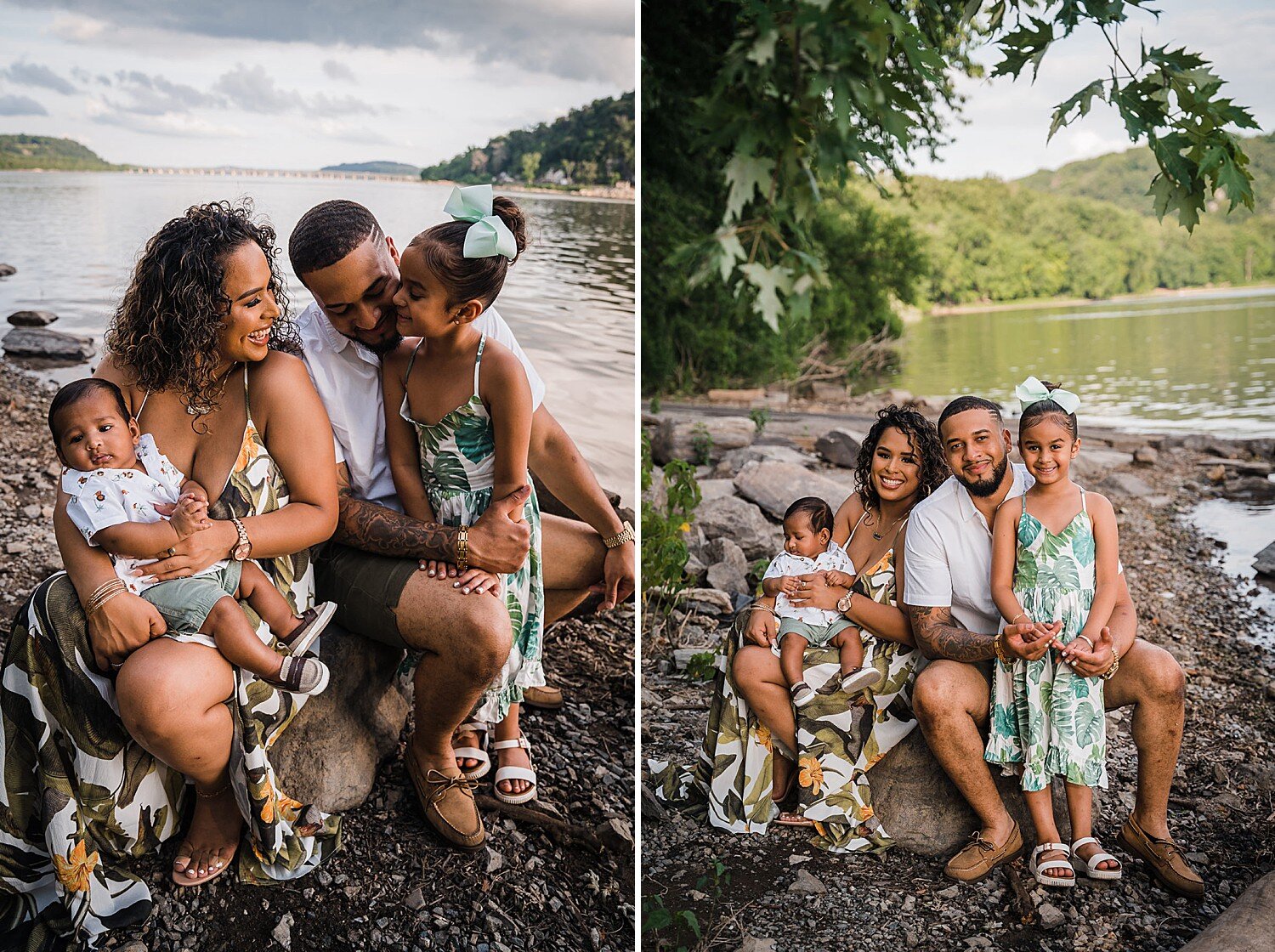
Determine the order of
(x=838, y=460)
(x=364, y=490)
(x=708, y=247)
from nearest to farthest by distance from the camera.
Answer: (x=708, y=247) < (x=364, y=490) < (x=838, y=460)

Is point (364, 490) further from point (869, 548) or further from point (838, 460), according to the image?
point (838, 460)

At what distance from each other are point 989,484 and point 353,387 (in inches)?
65.5

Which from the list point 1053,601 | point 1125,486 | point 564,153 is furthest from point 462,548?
point 1125,486

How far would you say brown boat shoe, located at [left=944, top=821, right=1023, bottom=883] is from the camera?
9.01ft

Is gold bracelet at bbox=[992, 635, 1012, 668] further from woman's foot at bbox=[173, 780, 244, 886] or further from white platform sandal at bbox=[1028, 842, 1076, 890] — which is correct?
woman's foot at bbox=[173, 780, 244, 886]

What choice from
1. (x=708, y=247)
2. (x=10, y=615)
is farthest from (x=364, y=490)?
(x=10, y=615)

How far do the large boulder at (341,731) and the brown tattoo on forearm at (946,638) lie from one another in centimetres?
140

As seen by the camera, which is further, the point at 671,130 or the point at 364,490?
the point at 671,130

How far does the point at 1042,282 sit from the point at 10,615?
27014mm

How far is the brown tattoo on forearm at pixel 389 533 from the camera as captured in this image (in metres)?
2.67

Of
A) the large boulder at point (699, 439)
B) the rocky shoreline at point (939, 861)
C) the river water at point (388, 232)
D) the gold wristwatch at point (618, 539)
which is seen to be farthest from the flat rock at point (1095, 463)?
the gold wristwatch at point (618, 539)

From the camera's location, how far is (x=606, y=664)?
150 inches

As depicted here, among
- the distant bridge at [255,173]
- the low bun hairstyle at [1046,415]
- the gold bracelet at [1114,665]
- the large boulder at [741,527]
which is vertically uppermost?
the distant bridge at [255,173]

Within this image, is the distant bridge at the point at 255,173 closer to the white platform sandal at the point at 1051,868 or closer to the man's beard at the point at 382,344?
the man's beard at the point at 382,344
